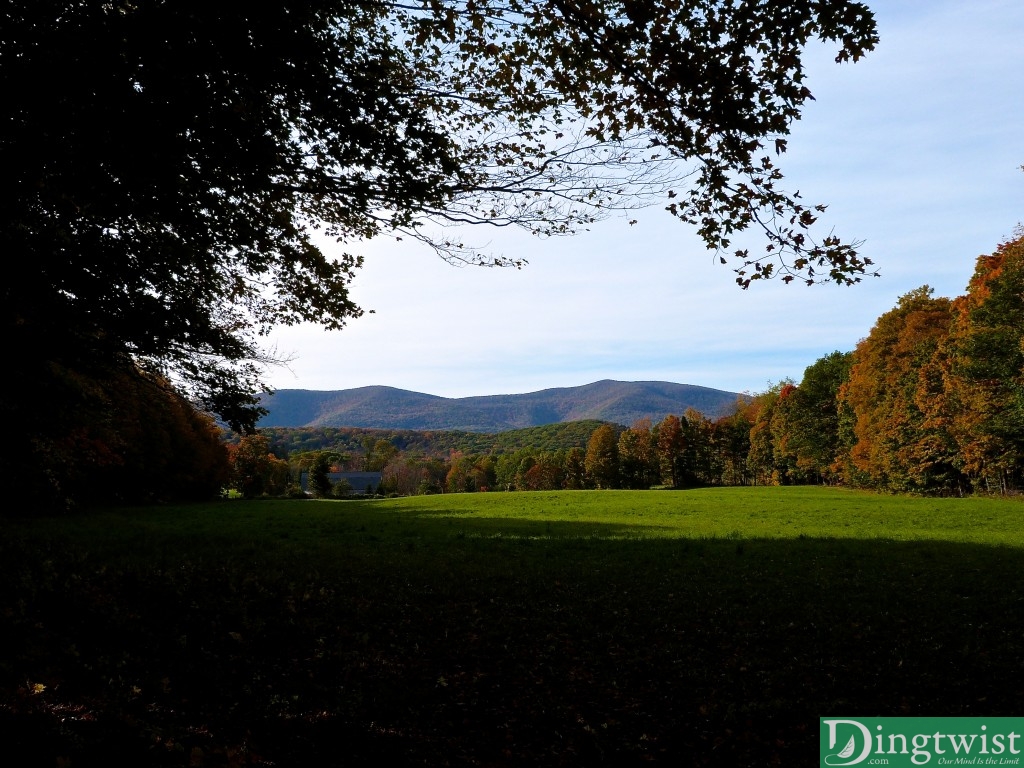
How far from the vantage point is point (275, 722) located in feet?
15.9

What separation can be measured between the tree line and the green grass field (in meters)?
20.4

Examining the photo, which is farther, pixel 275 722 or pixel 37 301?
pixel 37 301

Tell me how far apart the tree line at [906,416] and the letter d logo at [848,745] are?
29505 mm

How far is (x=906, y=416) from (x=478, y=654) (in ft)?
139

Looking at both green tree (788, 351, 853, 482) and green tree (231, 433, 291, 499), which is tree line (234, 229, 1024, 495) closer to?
green tree (788, 351, 853, 482)

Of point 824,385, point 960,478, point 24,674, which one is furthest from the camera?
point 824,385

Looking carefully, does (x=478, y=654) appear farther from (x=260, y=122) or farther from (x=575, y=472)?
(x=575, y=472)

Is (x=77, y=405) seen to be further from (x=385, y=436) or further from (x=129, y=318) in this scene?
(x=385, y=436)

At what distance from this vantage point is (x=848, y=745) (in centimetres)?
502

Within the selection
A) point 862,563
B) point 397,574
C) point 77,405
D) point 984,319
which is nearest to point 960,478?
point 984,319

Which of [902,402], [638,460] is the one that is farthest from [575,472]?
[902,402]

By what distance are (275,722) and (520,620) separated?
163 inches

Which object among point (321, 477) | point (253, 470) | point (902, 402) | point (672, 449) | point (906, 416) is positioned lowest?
point (321, 477)

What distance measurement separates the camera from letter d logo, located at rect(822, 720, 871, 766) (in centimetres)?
482
